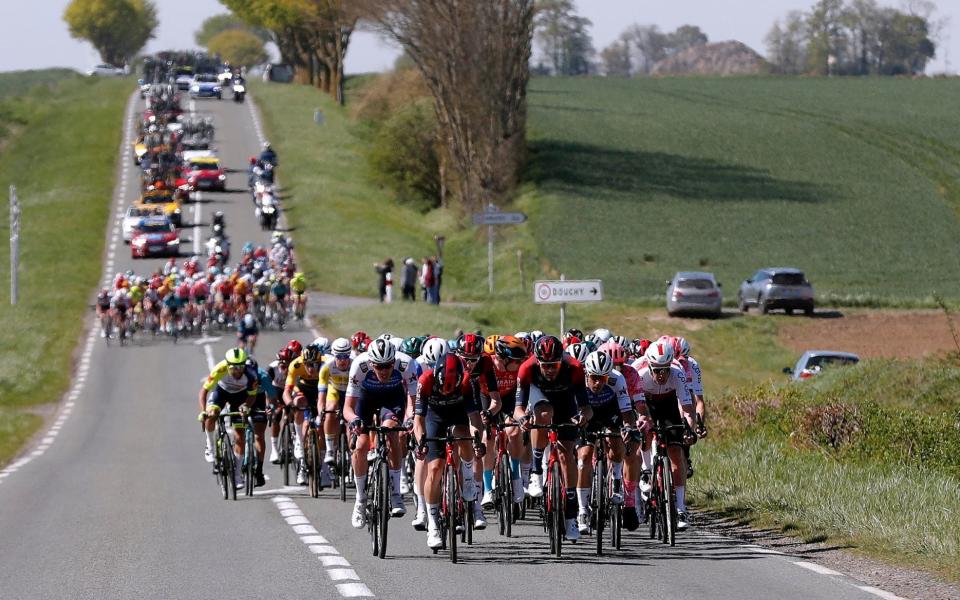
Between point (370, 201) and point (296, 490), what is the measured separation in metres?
67.8

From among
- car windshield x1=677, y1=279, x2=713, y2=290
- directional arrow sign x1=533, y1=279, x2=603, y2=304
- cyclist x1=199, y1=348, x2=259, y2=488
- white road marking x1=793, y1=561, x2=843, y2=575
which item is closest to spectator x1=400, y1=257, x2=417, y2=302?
car windshield x1=677, y1=279, x2=713, y2=290

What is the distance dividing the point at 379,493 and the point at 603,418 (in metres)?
2.32

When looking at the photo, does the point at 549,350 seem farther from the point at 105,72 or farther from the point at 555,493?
the point at 105,72

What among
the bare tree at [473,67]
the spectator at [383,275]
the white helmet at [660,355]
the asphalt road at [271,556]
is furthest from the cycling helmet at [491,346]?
the bare tree at [473,67]

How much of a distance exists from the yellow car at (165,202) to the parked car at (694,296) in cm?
3012

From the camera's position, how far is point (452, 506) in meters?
13.9

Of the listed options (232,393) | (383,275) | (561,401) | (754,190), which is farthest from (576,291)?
(754,190)

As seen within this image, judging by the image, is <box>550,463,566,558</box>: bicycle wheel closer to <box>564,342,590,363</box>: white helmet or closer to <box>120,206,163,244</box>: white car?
<box>564,342,590,363</box>: white helmet

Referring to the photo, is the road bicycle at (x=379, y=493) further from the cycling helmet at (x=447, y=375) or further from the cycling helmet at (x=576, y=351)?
the cycling helmet at (x=576, y=351)

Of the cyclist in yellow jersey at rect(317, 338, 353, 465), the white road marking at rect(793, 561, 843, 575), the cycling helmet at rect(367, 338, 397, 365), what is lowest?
the white road marking at rect(793, 561, 843, 575)

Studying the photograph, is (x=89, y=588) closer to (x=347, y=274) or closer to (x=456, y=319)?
(x=456, y=319)

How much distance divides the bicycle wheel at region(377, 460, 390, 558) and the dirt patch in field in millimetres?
30624

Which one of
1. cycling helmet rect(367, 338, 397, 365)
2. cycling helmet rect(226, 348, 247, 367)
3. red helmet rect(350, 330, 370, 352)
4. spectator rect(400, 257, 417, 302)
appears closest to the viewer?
cycling helmet rect(367, 338, 397, 365)

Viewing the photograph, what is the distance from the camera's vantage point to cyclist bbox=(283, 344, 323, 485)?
67.5ft
